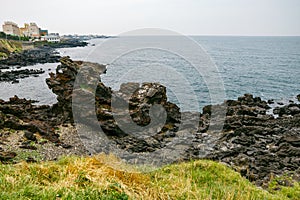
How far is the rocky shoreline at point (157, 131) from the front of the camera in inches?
833

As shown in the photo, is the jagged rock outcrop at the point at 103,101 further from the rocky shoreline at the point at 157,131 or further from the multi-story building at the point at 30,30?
the multi-story building at the point at 30,30

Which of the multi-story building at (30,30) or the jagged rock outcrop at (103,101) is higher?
the multi-story building at (30,30)

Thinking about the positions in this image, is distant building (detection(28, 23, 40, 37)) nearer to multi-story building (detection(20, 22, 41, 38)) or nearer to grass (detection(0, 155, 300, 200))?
multi-story building (detection(20, 22, 41, 38))

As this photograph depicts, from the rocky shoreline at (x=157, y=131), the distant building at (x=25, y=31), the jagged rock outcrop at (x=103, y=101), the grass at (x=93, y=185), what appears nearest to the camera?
the grass at (x=93, y=185)

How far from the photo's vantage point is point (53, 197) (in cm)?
669

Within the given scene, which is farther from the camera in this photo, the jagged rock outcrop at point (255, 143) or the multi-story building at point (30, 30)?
the multi-story building at point (30, 30)

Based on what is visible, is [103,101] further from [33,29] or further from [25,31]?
[33,29]

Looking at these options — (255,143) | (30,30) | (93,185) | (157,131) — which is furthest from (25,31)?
(93,185)

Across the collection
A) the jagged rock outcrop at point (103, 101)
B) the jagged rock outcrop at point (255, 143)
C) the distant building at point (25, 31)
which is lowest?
the jagged rock outcrop at point (255, 143)

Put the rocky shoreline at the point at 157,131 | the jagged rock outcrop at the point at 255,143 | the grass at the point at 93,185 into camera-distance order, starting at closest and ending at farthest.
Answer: the grass at the point at 93,185, the jagged rock outcrop at the point at 255,143, the rocky shoreline at the point at 157,131

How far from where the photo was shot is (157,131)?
2833cm

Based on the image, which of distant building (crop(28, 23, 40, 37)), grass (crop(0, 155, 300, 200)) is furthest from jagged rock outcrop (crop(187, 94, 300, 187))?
distant building (crop(28, 23, 40, 37))

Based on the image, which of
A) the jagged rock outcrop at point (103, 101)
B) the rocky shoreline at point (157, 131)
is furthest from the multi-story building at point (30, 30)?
the jagged rock outcrop at point (103, 101)

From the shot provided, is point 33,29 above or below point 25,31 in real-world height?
above
